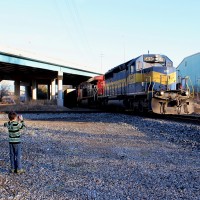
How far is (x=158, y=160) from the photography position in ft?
21.5

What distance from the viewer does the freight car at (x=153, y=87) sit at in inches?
626

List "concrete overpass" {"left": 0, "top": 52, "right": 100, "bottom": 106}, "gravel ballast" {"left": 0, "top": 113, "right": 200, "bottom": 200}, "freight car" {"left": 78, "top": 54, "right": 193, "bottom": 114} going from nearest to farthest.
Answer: "gravel ballast" {"left": 0, "top": 113, "right": 200, "bottom": 200} < "freight car" {"left": 78, "top": 54, "right": 193, "bottom": 114} < "concrete overpass" {"left": 0, "top": 52, "right": 100, "bottom": 106}

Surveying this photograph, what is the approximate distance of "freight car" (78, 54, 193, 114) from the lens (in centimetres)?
1590

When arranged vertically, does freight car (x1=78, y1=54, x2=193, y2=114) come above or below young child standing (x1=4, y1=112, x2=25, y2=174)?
above

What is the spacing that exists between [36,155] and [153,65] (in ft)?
39.9

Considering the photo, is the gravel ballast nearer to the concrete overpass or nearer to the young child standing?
the young child standing

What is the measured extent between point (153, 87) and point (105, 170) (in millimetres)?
11365

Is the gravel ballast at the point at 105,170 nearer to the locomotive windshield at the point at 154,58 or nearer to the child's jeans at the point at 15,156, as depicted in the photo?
the child's jeans at the point at 15,156

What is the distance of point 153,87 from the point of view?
1652 cm

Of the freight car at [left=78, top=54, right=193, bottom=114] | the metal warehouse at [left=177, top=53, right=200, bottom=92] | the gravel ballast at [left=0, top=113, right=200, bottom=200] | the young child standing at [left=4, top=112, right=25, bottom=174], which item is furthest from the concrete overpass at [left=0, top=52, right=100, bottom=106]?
the young child standing at [left=4, top=112, right=25, bottom=174]

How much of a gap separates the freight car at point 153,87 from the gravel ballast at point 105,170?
6.23 m

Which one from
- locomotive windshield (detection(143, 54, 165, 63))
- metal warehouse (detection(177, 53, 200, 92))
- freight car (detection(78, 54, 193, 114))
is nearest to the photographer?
freight car (detection(78, 54, 193, 114))

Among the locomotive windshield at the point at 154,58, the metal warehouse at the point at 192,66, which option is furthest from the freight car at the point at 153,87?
the metal warehouse at the point at 192,66

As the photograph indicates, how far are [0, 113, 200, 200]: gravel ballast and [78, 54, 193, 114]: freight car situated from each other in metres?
6.23
